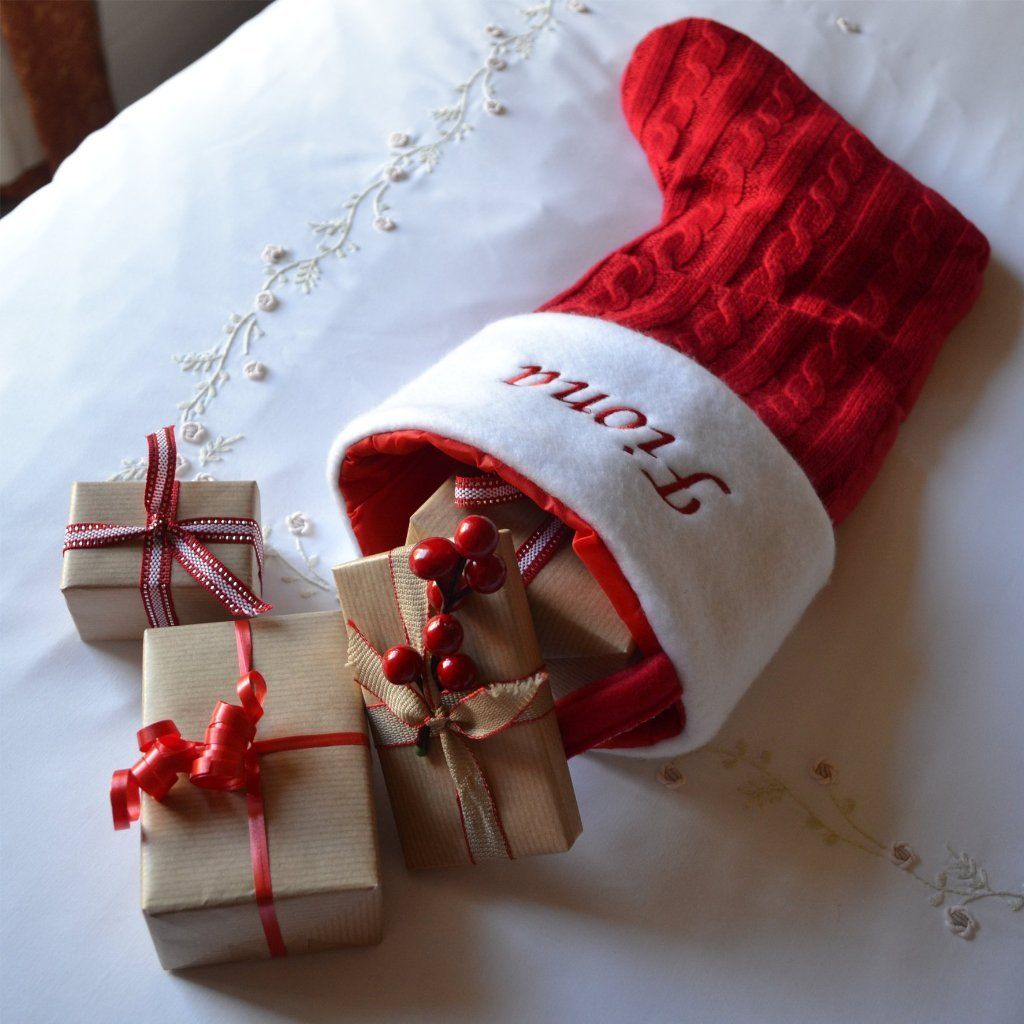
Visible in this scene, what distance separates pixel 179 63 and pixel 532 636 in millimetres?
1511

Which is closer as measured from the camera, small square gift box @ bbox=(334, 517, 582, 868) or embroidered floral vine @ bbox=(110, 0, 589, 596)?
small square gift box @ bbox=(334, 517, 582, 868)

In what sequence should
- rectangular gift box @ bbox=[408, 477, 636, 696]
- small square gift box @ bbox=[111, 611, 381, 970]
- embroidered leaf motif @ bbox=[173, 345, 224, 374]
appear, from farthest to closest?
embroidered leaf motif @ bbox=[173, 345, 224, 374] < rectangular gift box @ bbox=[408, 477, 636, 696] < small square gift box @ bbox=[111, 611, 381, 970]

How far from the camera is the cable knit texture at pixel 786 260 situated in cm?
108

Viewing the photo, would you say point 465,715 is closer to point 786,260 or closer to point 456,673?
point 456,673

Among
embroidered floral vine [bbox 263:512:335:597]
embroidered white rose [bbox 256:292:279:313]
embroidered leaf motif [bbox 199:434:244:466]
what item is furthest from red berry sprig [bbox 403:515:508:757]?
embroidered white rose [bbox 256:292:279:313]

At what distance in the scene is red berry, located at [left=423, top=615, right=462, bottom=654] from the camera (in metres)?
0.80

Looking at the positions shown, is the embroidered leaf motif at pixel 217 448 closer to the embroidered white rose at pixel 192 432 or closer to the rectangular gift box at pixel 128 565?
the embroidered white rose at pixel 192 432

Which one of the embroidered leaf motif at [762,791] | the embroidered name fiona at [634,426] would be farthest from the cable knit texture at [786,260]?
the embroidered leaf motif at [762,791]

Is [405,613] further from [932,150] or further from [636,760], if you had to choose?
[932,150]

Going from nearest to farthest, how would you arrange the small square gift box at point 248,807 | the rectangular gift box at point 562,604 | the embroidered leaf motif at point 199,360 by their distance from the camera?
the small square gift box at point 248,807 → the rectangular gift box at point 562,604 → the embroidered leaf motif at point 199,360

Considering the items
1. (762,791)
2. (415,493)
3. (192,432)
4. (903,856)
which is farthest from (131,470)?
(903,856)

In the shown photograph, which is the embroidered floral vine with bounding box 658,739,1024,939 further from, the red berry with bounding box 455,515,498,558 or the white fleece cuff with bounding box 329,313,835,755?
the red berry with bounding box 455,515,498,558

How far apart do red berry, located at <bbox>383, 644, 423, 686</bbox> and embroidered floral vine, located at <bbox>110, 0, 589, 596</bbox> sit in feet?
0.75

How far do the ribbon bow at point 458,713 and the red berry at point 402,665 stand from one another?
0.02 meters
